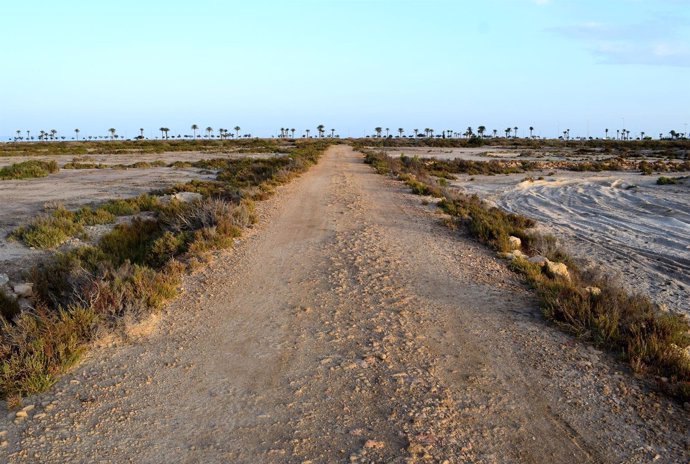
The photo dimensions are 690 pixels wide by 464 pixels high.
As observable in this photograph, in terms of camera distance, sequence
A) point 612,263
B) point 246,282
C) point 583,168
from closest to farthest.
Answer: point 246,282 < point 612,263 < point 583,168

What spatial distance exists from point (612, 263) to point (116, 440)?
39.6 ft

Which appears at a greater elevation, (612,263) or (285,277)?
(285,277)

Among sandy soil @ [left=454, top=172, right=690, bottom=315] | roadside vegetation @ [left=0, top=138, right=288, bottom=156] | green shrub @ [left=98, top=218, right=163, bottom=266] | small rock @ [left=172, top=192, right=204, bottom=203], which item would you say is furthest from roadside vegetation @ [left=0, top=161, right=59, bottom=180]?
roadside vegetation @ [left=0, top=138, right=288, bottom=156]

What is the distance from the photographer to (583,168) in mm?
41438

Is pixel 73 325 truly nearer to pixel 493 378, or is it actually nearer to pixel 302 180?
pixel 493 378

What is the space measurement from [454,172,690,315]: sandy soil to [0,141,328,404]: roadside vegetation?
29.4 feet

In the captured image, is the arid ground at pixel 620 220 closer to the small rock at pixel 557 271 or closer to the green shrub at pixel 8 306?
the small rock at pixel 557 271

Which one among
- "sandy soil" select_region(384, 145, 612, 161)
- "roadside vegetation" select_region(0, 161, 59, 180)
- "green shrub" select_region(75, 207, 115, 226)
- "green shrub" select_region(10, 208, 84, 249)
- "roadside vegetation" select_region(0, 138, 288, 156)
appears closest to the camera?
"green shrub" select_region(10, 208, 84, 249)

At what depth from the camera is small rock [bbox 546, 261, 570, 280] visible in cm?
Answer: 902

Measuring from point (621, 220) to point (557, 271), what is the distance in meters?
11.3

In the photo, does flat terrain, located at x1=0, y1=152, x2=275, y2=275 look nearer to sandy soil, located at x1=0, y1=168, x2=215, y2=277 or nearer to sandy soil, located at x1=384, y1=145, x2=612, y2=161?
sandy soil, located at x1=0, y1=168, x2=215, y2=277

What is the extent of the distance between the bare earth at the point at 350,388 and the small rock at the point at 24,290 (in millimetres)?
3273

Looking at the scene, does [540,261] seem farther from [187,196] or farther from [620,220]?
[187,196]

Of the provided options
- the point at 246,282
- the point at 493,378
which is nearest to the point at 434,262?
the point at 246,282
